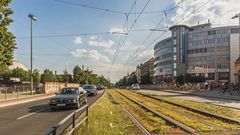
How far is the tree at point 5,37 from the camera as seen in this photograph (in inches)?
1262

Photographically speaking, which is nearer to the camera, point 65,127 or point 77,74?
point 65,127

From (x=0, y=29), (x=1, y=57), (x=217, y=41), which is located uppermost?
(x=217, y=41)

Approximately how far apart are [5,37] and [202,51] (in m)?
90.2

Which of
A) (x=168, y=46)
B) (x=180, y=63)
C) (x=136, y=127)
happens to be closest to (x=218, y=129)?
(x=136, y=127)

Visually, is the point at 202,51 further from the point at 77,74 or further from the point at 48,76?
the point at 48,76

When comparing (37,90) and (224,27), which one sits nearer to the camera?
(37,90)

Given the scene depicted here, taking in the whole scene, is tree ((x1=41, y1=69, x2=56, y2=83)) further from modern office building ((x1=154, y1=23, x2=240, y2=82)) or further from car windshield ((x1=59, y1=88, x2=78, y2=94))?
car windshield ((x1=59, y1=88, x2=78, y2=94))

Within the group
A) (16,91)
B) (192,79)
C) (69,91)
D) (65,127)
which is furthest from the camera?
(192,79)

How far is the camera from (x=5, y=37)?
33.8m

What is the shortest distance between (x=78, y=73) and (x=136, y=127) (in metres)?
110

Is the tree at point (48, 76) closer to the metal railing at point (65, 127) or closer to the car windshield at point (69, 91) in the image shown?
the car windshield at point (69, 91)

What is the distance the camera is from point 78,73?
394 ft

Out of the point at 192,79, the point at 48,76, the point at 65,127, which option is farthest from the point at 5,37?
the point at 48,76

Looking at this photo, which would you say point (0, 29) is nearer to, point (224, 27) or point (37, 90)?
point (37, 90)
